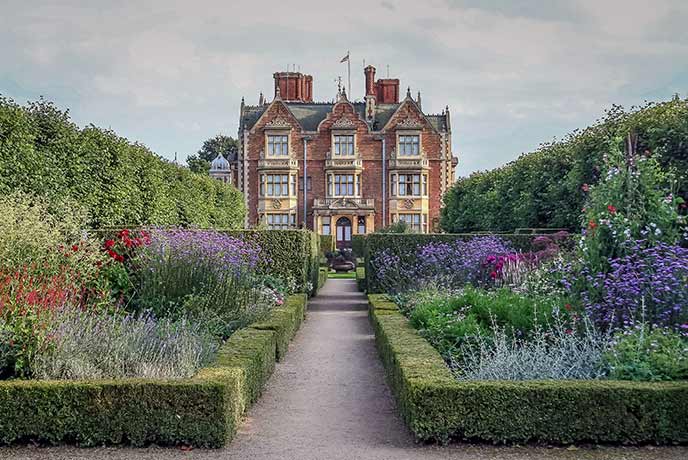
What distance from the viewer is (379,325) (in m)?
8.58

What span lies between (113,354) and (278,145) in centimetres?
3137

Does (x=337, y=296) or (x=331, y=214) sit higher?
(x=331, y=214)

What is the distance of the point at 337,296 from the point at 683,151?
26.2 ft

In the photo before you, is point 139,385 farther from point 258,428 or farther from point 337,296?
point 337,296

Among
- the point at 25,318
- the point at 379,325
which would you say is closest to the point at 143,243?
the point at 379,325

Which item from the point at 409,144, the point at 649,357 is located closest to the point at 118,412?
the point at 649,357

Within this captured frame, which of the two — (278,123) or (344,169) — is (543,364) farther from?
(278,123)

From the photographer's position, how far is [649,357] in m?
5.35

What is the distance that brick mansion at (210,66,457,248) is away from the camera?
120 feet

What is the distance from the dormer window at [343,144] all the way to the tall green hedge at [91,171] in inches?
593

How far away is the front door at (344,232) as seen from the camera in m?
36.7

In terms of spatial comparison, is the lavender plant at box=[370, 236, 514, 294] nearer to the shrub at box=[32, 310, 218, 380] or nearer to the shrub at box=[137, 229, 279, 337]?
the shrub at box=[137, 229, 279, 337]

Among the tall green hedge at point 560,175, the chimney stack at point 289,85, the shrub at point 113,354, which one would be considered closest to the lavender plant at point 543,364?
the shrub at point 113,354

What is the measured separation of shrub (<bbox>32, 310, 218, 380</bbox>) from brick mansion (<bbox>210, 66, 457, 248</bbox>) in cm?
3014
